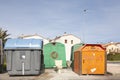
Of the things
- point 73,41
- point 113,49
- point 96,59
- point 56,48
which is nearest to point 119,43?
point 113,49

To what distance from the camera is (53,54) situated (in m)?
26.9

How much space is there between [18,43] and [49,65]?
8.29 m

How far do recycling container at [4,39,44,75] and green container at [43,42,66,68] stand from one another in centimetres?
803

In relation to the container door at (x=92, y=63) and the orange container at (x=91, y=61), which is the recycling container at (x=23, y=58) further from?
the container door at (x=92, y=63)

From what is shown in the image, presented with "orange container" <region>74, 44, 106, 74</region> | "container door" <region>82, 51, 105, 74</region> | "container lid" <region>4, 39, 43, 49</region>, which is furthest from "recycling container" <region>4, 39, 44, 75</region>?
"container door" <region>82, 51, 105, 74</region>

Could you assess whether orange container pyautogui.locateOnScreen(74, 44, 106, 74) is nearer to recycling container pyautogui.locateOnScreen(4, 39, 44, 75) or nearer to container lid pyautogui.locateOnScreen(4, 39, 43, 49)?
recycling container pyautogui.locateOnScreen(4, 39, 44, 75)

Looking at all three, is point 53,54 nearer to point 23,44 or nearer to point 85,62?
point 85,62

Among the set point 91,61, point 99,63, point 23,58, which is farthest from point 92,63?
point 23,58

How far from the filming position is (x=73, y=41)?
73.1m

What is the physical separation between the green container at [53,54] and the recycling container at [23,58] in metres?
8.03

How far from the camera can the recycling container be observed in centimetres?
1847

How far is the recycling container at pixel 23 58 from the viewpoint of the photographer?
60.6 feet

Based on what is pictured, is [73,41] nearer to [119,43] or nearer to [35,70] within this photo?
[119,43]

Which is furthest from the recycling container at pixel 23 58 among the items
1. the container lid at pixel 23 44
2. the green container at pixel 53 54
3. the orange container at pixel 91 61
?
the green container at pixel 53 54
